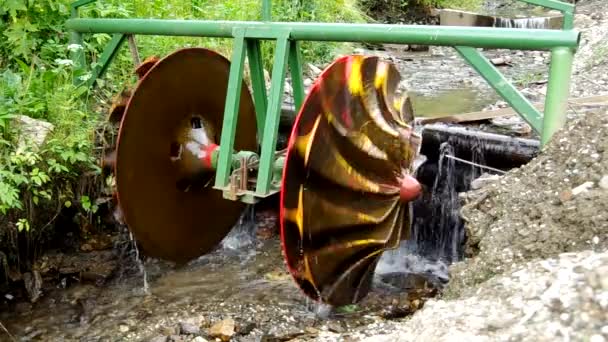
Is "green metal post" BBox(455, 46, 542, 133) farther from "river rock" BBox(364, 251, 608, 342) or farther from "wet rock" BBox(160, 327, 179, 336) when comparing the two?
"wet rock" BBox(160, 327, 179, 336)

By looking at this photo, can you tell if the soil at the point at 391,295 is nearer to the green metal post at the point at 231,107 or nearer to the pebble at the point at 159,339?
the pebble at the point at 159,339

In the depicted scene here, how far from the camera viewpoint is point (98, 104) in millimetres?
5398

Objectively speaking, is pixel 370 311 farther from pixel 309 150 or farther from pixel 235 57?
pixel 235 57

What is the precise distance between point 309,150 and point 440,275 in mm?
2280

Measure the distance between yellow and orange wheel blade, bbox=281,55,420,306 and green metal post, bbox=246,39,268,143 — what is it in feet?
1.99

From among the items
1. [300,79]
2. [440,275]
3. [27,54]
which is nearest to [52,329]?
[27,54]

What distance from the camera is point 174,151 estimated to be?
5219 millimetres

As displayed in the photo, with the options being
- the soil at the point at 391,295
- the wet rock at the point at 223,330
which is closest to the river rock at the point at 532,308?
the soil at the point at 391,295

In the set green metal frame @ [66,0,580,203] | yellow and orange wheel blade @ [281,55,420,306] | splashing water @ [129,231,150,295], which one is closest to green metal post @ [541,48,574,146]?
green metal frame @ [66,0,580,203]

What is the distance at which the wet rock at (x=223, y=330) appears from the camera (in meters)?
4.75

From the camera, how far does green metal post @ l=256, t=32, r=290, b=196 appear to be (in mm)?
4203

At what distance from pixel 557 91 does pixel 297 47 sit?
1690 millimetres

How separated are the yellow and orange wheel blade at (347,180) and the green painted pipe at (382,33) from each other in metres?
0.28

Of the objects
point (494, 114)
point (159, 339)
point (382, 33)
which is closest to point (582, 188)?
point (382, 33)
